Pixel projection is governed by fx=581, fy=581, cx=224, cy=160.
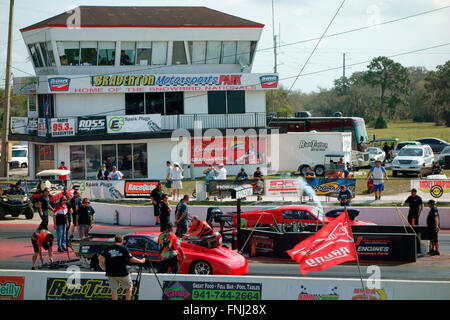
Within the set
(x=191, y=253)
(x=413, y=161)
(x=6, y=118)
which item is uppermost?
(x=6, y=118)

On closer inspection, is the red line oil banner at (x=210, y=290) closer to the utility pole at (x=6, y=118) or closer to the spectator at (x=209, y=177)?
the spectator at (x=209, y=177)

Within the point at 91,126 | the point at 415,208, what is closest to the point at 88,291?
the point at 415,208

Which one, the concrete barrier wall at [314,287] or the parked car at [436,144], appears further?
the parked car at [436,144]

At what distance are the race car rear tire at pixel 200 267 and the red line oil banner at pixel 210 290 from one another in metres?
2.78

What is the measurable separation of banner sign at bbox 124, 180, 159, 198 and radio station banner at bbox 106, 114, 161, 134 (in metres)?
8.62

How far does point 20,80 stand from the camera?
121ft

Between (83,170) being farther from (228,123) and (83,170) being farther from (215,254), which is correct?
(215,254)

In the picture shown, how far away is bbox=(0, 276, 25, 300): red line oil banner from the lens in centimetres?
1179

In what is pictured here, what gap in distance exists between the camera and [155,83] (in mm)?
35219

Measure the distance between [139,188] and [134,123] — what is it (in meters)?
9.13

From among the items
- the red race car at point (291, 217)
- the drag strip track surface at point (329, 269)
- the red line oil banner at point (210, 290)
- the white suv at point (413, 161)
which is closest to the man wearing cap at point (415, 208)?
the drag strip track surface at point (329, 269)

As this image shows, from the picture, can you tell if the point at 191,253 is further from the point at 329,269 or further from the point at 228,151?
the point at 228,151

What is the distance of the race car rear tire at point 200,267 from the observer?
45.8ft
